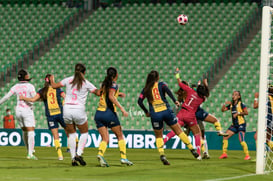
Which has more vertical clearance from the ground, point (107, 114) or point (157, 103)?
point (157, 103)

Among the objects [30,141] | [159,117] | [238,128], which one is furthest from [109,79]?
[238,128]

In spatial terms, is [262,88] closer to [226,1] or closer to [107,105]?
[107,105]

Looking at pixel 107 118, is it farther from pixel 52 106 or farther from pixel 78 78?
pixel 52 106

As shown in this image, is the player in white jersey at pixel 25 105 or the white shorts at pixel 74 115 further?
the player in white jersey at pixel 25 105

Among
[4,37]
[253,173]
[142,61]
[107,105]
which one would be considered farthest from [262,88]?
[4,37]

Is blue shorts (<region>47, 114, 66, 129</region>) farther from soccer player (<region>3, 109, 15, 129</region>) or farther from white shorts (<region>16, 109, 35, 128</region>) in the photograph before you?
soccer player (<region>3, 109, 15, 129</region>)

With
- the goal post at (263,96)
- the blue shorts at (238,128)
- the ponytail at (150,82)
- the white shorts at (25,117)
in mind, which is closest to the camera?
the goal post at (263,96)

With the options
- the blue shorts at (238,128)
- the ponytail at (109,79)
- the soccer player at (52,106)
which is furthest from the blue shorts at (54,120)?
the blue shorts at (238,128)

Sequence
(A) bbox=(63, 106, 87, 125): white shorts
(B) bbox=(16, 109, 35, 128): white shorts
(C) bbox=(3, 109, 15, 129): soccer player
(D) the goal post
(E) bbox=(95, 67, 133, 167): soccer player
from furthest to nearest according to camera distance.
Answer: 1. (C) bbox=(3, 109, 15, 129): soccer player
2. (B) bbox=(16, 109, 35, 128): white shorts
3. (E) bbox=(95, 67, 133, 167): soccer player
4. (A) bbox=(63, 106, 87, 125): white shorts
5. (D) the goal post

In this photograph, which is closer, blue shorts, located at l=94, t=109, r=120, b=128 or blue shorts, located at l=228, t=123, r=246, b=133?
blue shorts, located at l=94, t=109, r=120, b=128

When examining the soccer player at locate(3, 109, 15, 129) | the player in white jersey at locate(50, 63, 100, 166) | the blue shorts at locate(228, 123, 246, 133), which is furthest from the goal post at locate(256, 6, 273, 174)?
the soccer player at locate(3, 109, 15, 129)

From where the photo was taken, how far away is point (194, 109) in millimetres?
15453

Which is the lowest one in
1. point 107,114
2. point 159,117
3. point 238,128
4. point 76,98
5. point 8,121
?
point 8,121

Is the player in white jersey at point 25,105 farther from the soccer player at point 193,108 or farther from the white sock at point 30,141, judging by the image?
the soccer player at point 193,108
